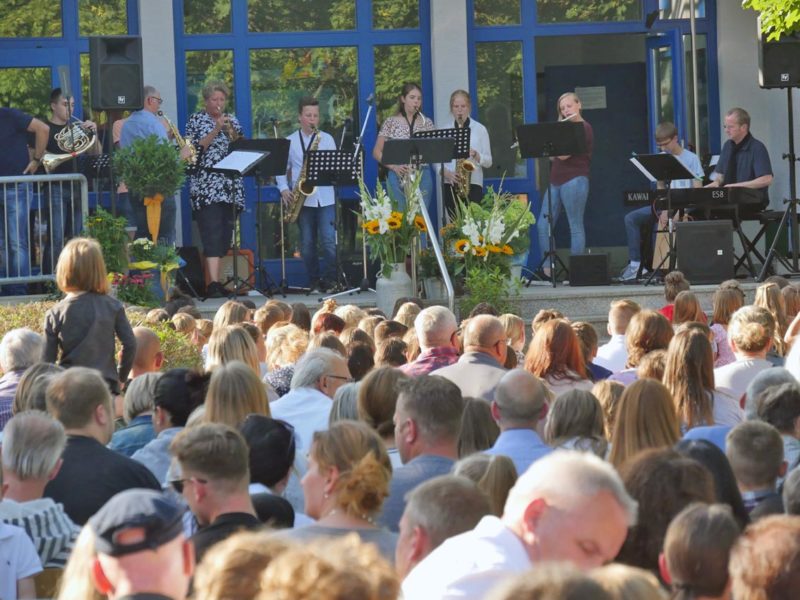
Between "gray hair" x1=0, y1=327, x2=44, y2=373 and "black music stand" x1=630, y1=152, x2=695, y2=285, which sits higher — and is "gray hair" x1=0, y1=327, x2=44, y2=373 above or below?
below

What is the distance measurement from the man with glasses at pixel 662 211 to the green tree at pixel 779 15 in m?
1.47

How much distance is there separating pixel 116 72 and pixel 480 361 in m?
7.18

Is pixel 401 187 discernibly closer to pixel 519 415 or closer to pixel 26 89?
pixel 26 89

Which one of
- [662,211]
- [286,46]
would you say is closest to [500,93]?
[286,46]

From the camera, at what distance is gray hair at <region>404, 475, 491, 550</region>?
12.3 ft

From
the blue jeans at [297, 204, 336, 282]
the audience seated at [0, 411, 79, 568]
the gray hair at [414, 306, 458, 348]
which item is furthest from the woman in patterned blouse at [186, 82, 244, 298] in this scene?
the audience seated at [0, 411, 79, 568]

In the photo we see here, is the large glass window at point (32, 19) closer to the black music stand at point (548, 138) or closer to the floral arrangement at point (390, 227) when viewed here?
the floral arrangement at point (390, 227)

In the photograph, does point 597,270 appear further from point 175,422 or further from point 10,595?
point 10,595

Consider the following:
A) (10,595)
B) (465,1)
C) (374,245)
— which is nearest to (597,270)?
(374,245)

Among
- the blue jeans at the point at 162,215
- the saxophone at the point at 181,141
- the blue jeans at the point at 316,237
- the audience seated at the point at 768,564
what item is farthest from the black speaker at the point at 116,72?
the audience seated at the point at 768,564

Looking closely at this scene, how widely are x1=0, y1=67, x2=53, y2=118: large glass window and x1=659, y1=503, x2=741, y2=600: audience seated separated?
12953 millimetres

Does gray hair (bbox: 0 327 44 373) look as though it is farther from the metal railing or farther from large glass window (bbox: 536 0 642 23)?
large glass window (bbox: 536 0 642 23)

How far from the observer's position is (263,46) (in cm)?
1606

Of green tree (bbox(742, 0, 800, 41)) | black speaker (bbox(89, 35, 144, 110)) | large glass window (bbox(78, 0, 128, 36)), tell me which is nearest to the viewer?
green tree (bbox(742, 0, 800, 41))
